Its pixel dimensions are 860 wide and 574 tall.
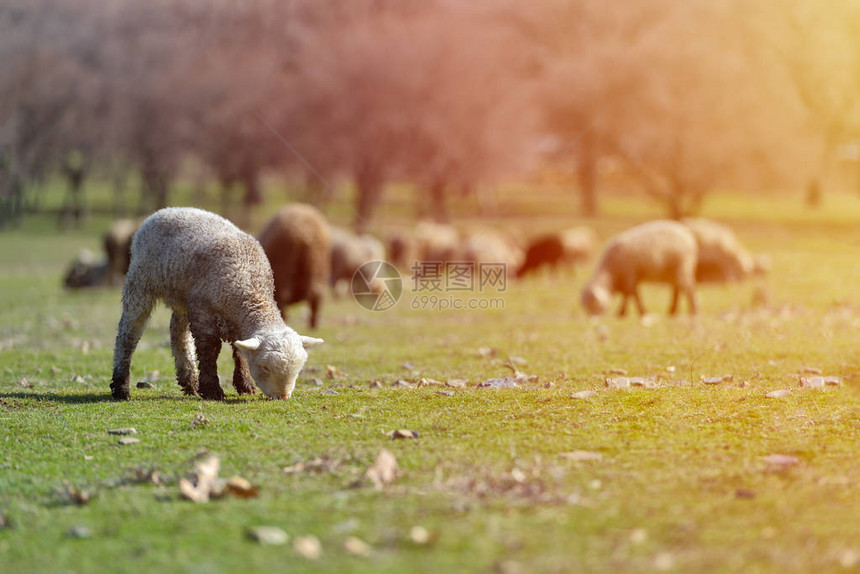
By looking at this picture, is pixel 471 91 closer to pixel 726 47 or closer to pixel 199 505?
pixel 726 47

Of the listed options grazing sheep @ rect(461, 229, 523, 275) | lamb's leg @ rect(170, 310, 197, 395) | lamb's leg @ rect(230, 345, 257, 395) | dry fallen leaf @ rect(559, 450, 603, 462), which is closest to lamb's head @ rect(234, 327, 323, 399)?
lamb's leg @ rect(230, 345, 257, 395)

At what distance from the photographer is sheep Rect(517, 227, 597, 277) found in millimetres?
36875

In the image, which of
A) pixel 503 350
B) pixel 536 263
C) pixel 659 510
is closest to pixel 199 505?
pixel 659 510

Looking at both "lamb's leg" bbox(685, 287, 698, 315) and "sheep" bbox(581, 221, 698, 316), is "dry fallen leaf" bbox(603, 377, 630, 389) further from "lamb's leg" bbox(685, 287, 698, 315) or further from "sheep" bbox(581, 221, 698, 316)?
"lamb's leg" bbox(685, 287, 698, 315)

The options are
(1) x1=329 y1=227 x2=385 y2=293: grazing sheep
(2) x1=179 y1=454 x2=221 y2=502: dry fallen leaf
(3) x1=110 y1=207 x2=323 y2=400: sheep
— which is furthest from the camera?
(1) x1=329 y1=227 x2=385 y2=293: grazing sheep

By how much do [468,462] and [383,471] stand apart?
75 cm

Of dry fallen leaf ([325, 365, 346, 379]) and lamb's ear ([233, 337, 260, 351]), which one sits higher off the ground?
lamb's ear ([233, 337, 260, 351])

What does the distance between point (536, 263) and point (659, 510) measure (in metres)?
32.0

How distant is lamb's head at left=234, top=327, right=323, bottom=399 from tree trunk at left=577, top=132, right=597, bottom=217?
175 ft

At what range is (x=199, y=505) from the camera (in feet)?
19.1

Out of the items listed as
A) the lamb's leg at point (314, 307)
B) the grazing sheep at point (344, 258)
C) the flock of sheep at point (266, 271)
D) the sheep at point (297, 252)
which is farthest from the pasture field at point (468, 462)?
the grazing sheep at point (344, 258)

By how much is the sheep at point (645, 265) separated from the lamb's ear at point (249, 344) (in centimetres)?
1376

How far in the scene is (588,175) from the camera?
63.4 m

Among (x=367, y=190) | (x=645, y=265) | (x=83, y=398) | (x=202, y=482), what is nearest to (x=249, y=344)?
(x=83, y=398)
